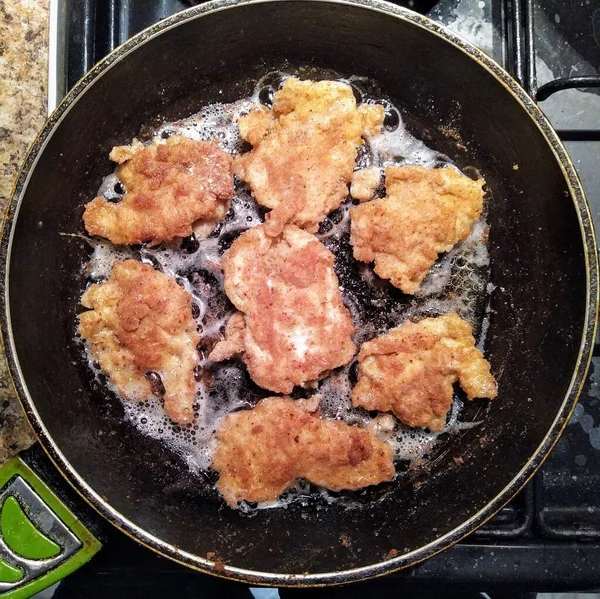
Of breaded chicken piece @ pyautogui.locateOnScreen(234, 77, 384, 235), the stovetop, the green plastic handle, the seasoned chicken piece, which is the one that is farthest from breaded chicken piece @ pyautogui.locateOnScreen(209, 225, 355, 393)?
the stovetop

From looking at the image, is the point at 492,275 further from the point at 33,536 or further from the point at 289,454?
the point at 33,536

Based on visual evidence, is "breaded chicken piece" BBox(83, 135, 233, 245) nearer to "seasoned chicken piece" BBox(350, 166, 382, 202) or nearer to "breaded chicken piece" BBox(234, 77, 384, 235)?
"breaded chicken piece" BBox(234, 77, 384, 235)

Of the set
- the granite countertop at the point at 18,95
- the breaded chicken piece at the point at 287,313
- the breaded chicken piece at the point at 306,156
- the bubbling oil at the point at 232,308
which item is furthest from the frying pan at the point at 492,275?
the breaded chicken piece at the point at 287,313

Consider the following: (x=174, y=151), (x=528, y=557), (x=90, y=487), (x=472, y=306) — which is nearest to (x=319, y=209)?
(x=174, y=151)

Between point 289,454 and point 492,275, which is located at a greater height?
point 492,275

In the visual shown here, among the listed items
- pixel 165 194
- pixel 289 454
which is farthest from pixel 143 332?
pixel 289 454

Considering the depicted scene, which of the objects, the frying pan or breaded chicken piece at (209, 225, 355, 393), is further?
breaded chicken piece at (209, 225, 355, 393)

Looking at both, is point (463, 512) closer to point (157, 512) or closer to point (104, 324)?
point (157, 512)
